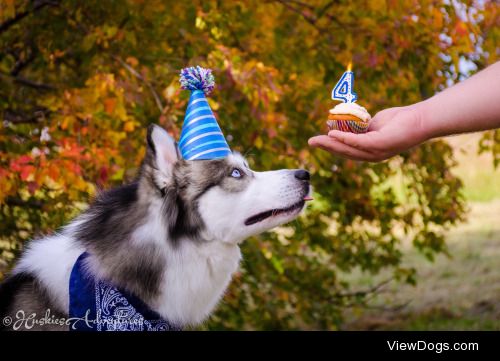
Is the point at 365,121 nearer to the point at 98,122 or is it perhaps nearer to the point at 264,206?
the point at 264,206

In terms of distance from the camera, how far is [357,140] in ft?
9.53

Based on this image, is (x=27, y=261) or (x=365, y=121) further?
(x=27, y=261)

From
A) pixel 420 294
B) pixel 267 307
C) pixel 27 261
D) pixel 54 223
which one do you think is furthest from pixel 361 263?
pixel 27 261

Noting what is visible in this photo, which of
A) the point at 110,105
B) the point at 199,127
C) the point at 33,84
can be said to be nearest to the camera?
the point at 199,127

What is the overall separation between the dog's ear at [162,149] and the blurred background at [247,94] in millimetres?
778

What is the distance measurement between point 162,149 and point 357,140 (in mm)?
1026

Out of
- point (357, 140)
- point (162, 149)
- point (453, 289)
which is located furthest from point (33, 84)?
point (453, 289)

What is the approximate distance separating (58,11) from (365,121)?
293cm

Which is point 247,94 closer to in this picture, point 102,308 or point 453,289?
point 102,308

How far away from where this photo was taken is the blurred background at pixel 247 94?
14.6ft

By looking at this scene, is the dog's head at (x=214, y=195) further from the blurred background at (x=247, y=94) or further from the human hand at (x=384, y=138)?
the blurred background at (x=247, y=94)

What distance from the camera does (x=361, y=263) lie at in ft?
22.9

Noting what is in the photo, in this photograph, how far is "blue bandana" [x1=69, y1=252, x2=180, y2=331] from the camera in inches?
134

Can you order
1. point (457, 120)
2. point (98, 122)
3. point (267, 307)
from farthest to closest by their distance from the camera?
point (267, 307) → point (98, 122) → point (457, 120)
